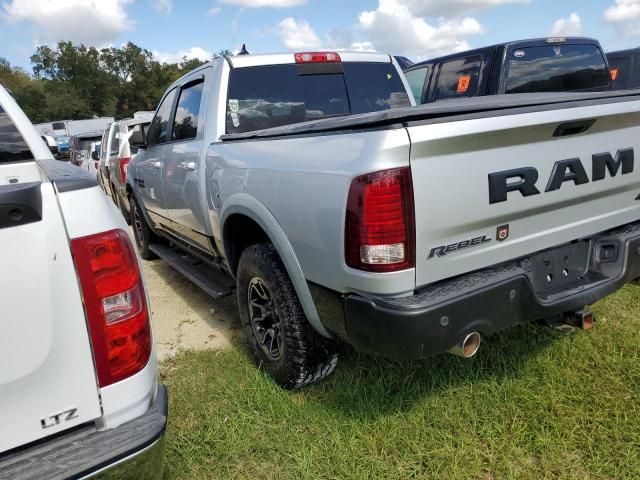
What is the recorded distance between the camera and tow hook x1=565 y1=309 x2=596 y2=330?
7.86 ft

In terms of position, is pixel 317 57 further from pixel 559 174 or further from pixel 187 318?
pixel 187 318

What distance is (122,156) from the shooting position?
25.7 ft

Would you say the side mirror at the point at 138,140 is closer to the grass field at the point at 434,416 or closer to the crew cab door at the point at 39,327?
the grass field at the point at 434,416

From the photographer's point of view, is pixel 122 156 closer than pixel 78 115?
Yes

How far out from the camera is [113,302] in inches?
56.6

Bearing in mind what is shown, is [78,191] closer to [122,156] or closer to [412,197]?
[412,197]

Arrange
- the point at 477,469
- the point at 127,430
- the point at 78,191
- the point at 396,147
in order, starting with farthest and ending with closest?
the point at 477,469 < the point at 396,147 < the point at 127,430 < the point at 78,191

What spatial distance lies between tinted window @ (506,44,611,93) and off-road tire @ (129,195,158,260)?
447 centimetres

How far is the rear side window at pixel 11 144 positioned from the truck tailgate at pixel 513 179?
1.48 m

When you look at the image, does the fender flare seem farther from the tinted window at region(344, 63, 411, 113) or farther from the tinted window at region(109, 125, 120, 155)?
the tinted window at region(109, 125, 120, 155)

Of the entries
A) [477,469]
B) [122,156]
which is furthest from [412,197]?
[122,156]

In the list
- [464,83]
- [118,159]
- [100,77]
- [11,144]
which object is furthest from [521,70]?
[100,77]

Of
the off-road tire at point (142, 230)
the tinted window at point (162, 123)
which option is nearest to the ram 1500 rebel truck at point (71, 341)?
the tinted window at point (162, 123)

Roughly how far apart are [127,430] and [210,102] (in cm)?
250
